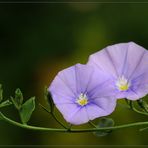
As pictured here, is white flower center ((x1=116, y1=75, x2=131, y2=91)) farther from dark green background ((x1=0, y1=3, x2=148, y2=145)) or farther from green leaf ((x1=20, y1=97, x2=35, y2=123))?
dark green background ((x1=0, y1=3, x2=148, y2=145))

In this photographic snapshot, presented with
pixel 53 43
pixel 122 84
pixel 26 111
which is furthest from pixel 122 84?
pixel 53 43

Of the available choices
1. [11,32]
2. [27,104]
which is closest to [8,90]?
[11,32]

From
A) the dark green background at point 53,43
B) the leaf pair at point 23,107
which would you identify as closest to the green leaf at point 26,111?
the leaf pair at point 23,107

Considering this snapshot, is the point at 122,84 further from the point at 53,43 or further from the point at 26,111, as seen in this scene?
the point at 53,43

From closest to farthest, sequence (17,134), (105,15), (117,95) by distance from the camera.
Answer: (117,95), (17,134), (105,15)

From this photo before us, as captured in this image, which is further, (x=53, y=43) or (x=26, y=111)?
(x=53, y=43)

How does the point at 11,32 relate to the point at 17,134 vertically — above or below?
above

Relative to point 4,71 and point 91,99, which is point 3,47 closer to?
point 4,71
